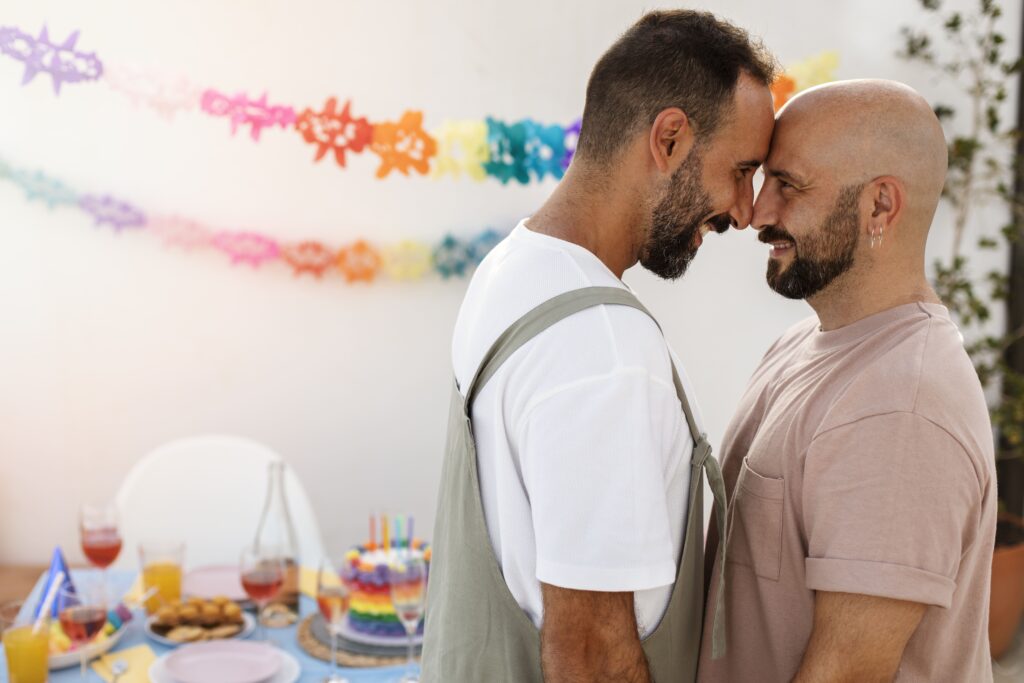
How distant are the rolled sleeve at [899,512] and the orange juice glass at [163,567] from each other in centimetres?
129

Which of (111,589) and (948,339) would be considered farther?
(111,589)

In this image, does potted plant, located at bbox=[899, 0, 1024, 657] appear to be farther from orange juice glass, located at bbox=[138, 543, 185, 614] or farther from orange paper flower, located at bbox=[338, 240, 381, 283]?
orange juice glass, located at bbox=[138, 543, 185, 614]

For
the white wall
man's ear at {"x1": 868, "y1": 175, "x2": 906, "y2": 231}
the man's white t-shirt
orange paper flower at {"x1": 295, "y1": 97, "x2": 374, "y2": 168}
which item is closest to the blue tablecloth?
the man's white t-shirt

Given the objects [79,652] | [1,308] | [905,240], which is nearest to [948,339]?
[905,240]

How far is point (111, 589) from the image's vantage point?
6.00ft

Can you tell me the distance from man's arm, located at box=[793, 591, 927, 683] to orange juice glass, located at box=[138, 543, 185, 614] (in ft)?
4.18

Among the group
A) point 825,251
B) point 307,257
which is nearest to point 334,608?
point 825,251

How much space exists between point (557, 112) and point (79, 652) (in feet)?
7.37

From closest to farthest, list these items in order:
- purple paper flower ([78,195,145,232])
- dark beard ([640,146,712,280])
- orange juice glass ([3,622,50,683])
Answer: dark beard ([640,146,712,280]) → orange juice glass ([3,622,50,683]) → purple paper flower ([78,195,145,232])

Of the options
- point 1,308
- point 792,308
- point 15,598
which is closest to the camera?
point 15,598

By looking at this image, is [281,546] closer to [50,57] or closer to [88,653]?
[88,653]

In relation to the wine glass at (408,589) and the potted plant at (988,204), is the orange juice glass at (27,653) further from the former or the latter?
the potted plant at (988,204)

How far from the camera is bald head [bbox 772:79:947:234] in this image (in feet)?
4.29

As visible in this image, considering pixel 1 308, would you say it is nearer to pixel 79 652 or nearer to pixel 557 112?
pixel 79 652
